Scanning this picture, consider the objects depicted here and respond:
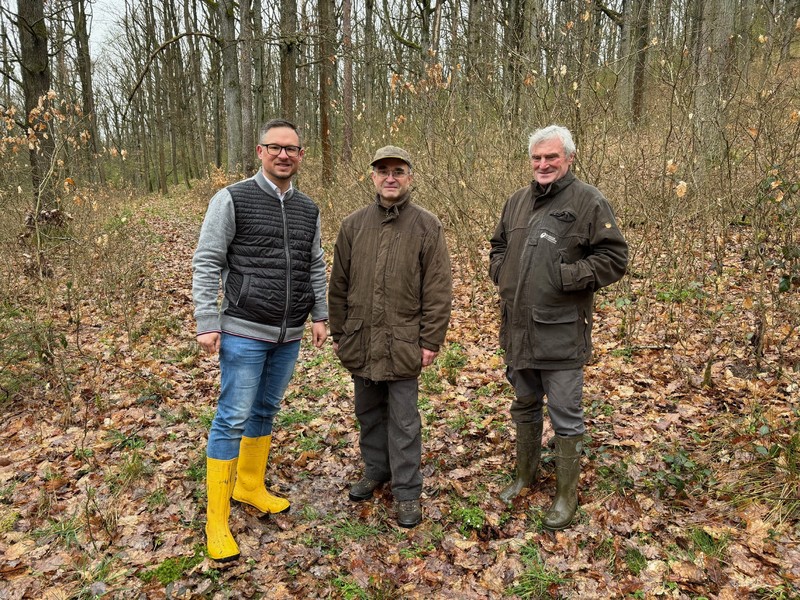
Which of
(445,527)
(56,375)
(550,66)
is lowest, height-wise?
(445,527)

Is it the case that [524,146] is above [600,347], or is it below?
above

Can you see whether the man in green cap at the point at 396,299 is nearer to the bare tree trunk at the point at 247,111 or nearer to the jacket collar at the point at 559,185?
the jacket collar at the point at 559,185

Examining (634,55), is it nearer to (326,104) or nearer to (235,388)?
(235,388)

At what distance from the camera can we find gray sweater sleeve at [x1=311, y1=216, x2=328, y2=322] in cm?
335

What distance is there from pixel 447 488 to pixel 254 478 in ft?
4.53

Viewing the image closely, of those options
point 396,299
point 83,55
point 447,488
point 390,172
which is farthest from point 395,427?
point 83,55

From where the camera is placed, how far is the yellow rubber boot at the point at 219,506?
3.06m

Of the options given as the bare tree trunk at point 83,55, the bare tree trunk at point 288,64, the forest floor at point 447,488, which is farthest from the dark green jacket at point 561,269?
the bare tree trunk at point 83,55

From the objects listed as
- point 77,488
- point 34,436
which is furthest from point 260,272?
point 34,436

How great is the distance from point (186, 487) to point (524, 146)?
5.98 metres

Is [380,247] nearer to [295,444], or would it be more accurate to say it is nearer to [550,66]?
[295,444]

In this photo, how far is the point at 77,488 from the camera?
3797 mm

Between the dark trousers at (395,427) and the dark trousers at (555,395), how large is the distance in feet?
2.37

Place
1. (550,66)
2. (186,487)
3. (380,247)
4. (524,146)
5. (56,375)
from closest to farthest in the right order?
(380,247), (186,487), (56,375), (550,66), (524,146)
